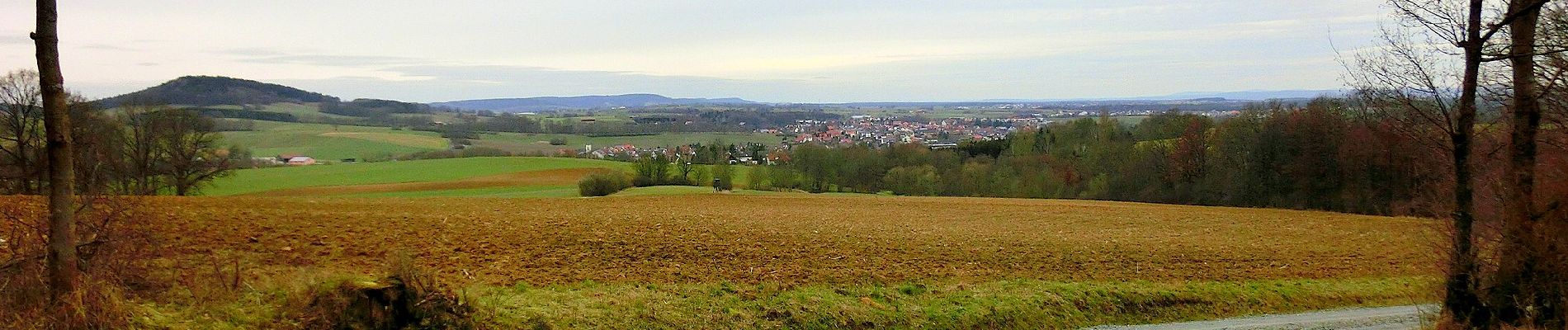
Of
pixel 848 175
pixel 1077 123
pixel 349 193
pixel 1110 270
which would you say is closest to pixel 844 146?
pixel 848 175

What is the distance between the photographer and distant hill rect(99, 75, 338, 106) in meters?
47.0

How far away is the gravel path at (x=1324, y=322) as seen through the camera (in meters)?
13.1

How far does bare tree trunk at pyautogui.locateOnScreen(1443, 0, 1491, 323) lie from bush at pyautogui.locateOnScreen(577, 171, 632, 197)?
40623 millimetres

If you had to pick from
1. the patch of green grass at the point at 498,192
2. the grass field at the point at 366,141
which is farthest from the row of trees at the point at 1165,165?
the grass field at the point at 366,141

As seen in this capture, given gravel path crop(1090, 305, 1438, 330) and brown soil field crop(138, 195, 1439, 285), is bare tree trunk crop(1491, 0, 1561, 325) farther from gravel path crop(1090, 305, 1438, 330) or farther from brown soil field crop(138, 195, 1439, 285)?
gravel path crop(1090, 305, 1438, 330)

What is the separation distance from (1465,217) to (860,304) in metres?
7.82

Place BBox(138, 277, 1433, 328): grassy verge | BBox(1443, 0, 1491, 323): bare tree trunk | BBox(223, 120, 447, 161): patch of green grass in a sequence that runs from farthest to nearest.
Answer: BBox(223, 120, 447, 161): patch of green grass < BBox(1443, 0, 1491, 323): bare tree trunk < BBox(138, 277, 1433, 328): grassy verge

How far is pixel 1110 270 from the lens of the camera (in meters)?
17.2

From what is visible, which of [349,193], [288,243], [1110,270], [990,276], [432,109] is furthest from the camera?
[432,109]

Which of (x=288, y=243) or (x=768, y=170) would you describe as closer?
(x=288, y=243)

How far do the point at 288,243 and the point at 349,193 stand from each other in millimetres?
34560

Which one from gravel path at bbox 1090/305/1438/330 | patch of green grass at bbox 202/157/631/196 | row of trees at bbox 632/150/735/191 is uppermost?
gravel path at bbox 1090/305/1438/330

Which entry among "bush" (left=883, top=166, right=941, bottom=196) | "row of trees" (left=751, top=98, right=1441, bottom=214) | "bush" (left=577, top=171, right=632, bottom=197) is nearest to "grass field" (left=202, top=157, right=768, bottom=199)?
"bush" (left=577, top=171, right=632, bottom=197)

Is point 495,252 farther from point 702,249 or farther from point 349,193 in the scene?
point 349,193
